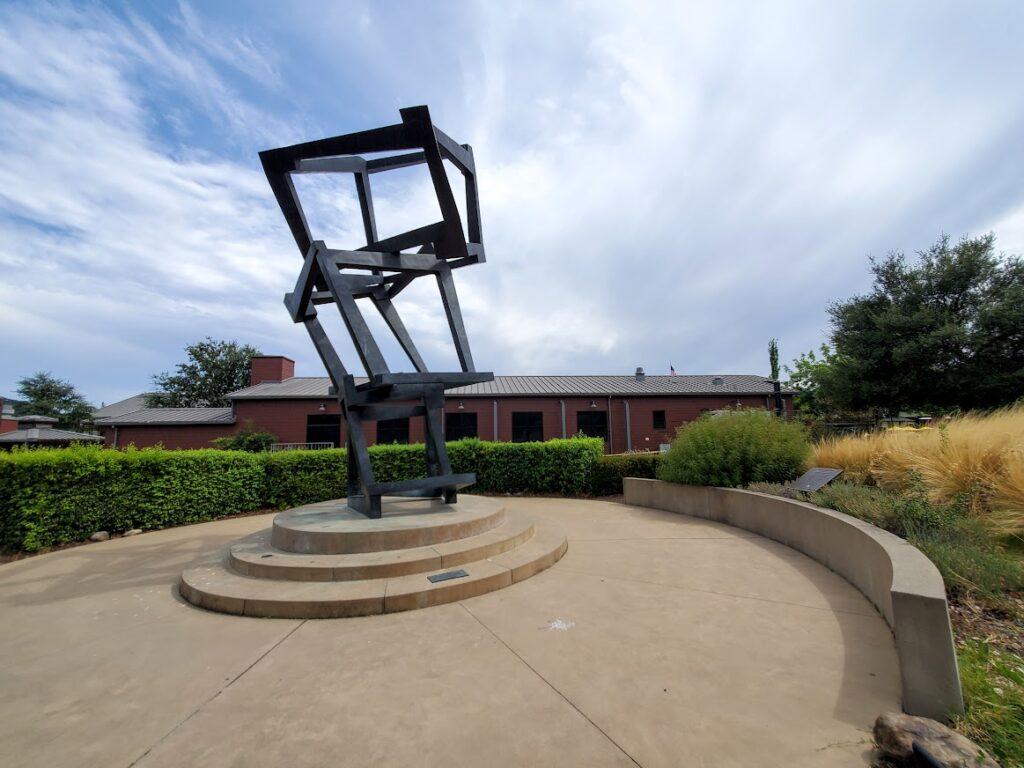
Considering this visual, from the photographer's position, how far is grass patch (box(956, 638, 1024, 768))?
1.80 m

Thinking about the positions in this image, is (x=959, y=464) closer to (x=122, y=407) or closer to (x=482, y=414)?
(x=482, y=414)

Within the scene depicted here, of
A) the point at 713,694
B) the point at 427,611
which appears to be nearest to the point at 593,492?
the point at 427,611

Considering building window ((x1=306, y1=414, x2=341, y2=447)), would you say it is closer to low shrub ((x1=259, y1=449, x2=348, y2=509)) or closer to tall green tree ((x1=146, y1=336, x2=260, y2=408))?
low shrub ((x1=259, y1=449, x2=348, y2=509))

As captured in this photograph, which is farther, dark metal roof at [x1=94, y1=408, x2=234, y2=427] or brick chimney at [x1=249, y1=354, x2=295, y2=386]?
brick chimney at [x1=249, y1=354, x2=295, y2=386]

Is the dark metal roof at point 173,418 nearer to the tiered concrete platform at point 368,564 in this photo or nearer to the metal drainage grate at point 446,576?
the tiered concrete platform at point 368,564

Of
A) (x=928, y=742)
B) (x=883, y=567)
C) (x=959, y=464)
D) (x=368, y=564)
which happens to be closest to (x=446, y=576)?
(x=368, y=564)

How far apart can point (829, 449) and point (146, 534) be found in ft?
36.7

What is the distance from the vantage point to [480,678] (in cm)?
258

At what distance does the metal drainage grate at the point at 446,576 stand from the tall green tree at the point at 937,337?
19.7 m

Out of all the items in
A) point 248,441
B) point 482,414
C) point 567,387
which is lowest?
point 248,441

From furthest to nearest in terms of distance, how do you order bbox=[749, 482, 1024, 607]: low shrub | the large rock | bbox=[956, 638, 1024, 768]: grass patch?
bbox=[749, 482, 1024, 607]: low shrub → bbox=[956, 638, 1024, 768]: grass patch → the large rock

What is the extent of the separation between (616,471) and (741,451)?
3.66 metres

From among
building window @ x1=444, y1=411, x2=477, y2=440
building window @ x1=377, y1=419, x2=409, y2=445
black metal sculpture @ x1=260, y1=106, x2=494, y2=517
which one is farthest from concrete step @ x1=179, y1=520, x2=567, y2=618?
building window @ x1=444, y1=411, x2=477, y2=440

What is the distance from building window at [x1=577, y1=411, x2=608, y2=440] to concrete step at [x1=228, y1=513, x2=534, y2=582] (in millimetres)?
16090
